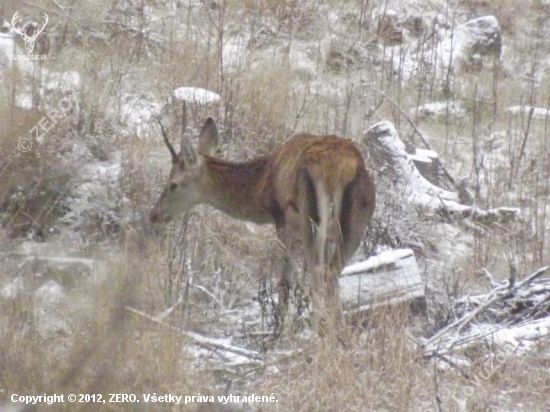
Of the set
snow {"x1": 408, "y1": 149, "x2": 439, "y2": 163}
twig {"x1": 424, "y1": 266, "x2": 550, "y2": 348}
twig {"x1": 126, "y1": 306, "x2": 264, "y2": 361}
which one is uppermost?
snow {"x1": 408, "y1": 149, "x2": 439, "y2": 163}

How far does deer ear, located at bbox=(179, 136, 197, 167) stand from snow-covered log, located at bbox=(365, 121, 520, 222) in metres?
2.07

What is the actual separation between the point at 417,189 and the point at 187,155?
2.35 meters

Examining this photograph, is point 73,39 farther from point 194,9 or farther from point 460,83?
point 460,83

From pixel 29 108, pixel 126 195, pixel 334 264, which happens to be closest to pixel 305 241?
pixel 334 264

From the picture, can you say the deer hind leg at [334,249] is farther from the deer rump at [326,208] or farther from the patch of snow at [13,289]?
the patch of snow at [13,289]

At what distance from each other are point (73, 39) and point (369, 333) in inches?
234

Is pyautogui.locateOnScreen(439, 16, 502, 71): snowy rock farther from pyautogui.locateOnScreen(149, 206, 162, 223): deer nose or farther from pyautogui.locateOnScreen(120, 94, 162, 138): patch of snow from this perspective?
pyautogui.locateOnScreen(149, 206, 162, 223): deer nose

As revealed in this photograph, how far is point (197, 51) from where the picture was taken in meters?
11.3

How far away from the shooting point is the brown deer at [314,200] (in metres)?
7.19

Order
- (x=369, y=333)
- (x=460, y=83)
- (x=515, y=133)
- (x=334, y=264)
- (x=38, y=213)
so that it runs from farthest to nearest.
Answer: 1. (x=460, y=83)
2. (x=515, y=133)
3. (x=38, y=213)
4. (x=334, y=264)
5. (x=369, y=333)

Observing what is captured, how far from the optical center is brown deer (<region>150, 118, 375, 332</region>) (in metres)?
7.19

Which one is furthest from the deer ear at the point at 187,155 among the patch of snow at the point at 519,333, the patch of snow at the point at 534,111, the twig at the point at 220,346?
the patch of snow at the point at 534,111

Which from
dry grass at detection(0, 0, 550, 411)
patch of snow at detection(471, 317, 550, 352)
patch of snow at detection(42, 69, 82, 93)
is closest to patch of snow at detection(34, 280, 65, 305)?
dry grass at detection(0, 0, 550, 411)

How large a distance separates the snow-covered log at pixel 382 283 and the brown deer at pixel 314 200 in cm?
15
